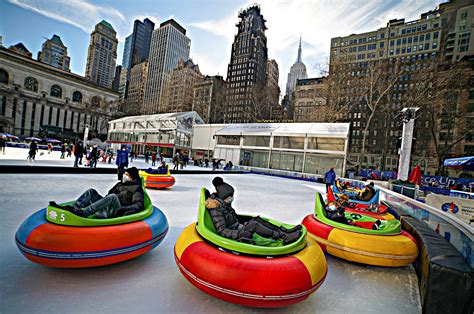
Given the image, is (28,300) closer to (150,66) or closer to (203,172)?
(203,172)

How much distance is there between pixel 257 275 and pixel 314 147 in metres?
21.7

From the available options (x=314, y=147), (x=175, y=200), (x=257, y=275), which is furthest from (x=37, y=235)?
(x=314, y=147)

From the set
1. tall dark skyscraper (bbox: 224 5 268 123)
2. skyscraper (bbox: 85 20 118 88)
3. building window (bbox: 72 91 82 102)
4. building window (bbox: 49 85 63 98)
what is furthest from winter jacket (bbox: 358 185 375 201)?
skyscraper (bbox: 85 20 118 88)

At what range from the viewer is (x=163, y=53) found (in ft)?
369

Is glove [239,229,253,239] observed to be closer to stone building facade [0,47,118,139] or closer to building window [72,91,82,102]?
stone building facade [0,47,118,139]

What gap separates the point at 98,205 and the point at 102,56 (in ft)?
507

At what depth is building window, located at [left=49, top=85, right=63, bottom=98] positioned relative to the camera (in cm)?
5575

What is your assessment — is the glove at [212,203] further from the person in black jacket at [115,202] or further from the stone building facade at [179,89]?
the stone building facade at [179,89]

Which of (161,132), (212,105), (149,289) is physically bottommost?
(149,289)

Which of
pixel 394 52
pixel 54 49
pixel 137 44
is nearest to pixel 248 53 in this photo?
pixel 394 52

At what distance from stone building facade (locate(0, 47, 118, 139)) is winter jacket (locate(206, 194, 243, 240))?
2356 inches

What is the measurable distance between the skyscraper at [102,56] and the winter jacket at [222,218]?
133326 millimetres

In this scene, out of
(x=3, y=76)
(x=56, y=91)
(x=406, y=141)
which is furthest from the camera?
(x=56, y=91)

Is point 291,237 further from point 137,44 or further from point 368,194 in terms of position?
point 137,44
